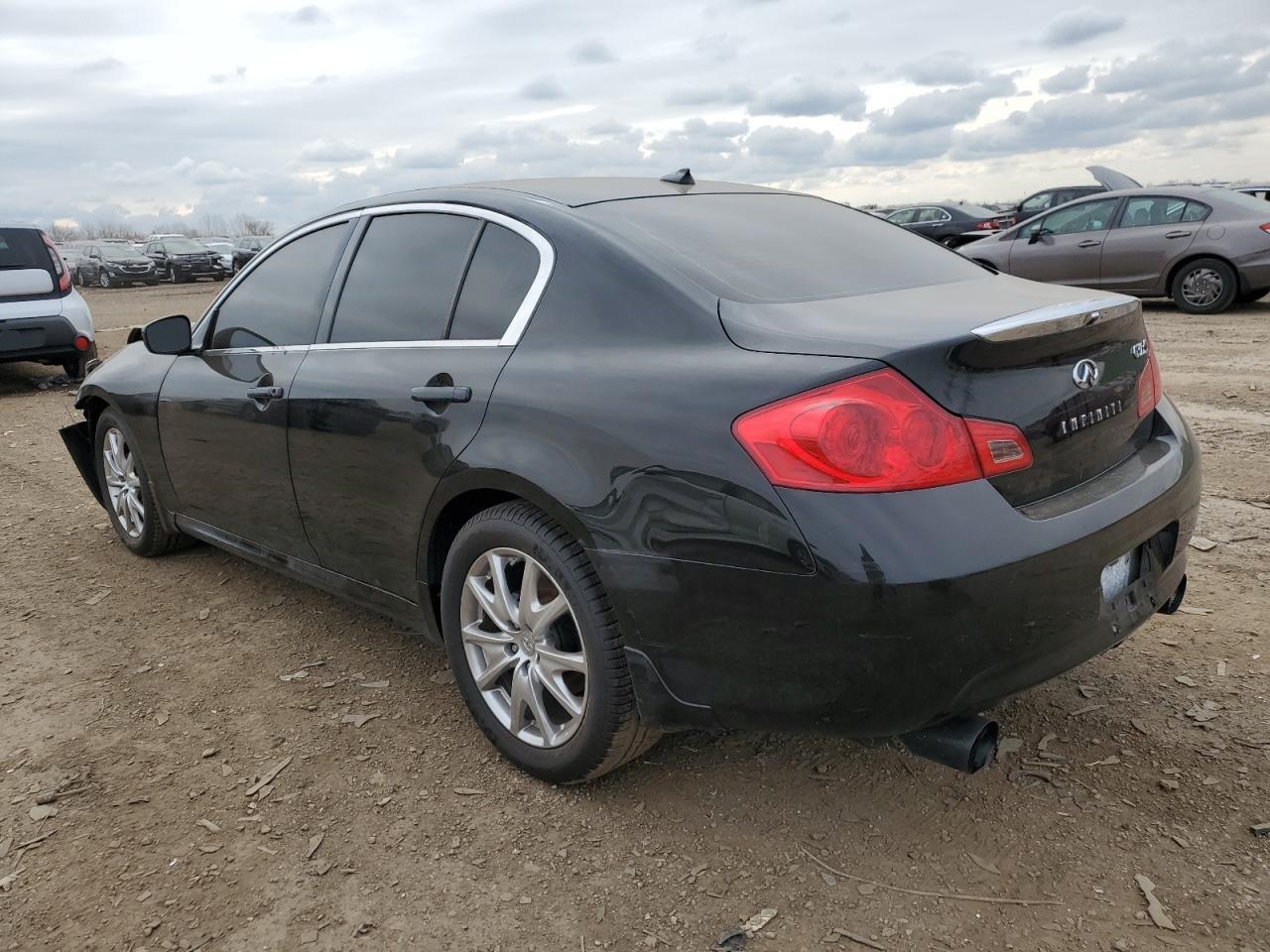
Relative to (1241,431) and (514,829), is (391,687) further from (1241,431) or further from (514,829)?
(1241,431)

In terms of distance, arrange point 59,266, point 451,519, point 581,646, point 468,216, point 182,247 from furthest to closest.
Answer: point 182,247 → point 59,266 → point 468,216 → point 451,519 → point 581,646

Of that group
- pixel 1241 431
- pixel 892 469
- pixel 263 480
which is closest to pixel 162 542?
pixel 263 480

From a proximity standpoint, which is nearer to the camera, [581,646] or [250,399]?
[581,646]

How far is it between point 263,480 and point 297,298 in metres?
0.67

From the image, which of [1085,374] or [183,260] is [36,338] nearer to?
[1085,374]

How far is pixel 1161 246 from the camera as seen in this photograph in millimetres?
11688

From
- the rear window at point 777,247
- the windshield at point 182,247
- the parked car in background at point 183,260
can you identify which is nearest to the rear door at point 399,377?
the rear window at point 777,247

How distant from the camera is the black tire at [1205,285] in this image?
1134cm

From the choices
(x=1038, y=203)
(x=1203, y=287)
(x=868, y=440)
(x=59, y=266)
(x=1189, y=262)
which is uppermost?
(x=59, y=266)

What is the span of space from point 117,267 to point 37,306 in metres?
23.8

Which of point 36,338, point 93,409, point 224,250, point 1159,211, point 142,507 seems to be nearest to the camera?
point 142,507

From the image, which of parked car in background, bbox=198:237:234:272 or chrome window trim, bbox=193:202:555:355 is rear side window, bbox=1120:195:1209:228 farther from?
parked car in background, bbox=198:237:234:272

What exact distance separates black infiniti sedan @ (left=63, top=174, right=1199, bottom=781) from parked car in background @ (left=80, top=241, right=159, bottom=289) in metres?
31.7

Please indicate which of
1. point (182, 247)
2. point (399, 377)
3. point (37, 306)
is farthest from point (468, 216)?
point (182, 247)
